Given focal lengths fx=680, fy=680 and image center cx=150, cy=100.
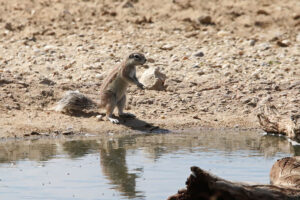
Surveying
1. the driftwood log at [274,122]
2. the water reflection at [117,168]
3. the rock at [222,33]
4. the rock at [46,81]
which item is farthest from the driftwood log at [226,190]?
the rock at [222,33]

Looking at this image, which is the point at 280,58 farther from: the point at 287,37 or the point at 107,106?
the point at 107,106

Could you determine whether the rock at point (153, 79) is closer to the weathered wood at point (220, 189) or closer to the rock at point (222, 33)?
the rock at point (222, 33)

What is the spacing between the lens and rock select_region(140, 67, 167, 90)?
48.4 feet

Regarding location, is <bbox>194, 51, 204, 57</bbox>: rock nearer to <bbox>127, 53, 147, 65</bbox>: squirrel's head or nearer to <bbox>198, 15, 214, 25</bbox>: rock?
<bbox>198, 15, 214, 25</bbox>: rock

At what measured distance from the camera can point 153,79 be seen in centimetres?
1481

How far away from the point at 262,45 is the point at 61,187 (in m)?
10.1

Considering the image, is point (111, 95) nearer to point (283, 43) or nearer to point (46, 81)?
point (46, 81)

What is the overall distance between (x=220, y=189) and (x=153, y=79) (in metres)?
8.84

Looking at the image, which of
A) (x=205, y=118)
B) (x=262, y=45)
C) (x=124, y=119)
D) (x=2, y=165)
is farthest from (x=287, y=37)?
(x=2, y=165)

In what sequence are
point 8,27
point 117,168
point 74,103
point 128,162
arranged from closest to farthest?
point 117,168
point 128,162
point 74,103
point 8,27

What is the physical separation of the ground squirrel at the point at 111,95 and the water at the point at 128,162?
1.15 metres

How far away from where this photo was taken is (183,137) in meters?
12.2


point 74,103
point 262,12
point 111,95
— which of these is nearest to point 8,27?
point 74,103

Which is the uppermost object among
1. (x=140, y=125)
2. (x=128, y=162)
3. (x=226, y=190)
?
(x=140, y=125)
